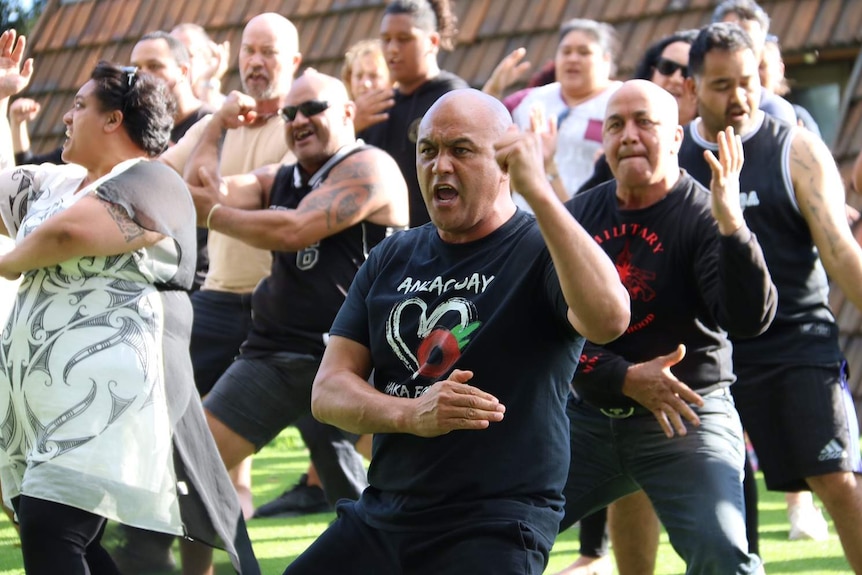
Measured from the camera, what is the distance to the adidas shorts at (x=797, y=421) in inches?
211

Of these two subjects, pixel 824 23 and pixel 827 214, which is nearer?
pixel 827 214

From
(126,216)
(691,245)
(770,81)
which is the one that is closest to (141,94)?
(126,216)

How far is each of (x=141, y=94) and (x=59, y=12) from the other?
932cm

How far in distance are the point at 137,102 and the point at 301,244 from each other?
3.83 feet

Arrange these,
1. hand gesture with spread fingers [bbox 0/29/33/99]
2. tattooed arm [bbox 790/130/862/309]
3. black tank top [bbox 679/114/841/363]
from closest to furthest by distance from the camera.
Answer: tattooed arm [bbox 790/130/862/309], black tank top [bbox 679/114/841/363], hand gesture with spread fingers [bbox 0/29/33/99]

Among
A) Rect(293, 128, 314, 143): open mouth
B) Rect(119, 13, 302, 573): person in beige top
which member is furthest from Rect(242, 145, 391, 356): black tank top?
Rect(119, 13, 302, 573): person in beige top

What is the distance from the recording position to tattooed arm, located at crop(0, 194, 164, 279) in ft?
15.5

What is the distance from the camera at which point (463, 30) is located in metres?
11.3

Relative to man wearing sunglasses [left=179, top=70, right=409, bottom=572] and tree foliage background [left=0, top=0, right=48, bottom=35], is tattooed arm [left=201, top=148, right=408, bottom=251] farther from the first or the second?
tree foliage background [left=0, top=0, right=48, bottom=35]

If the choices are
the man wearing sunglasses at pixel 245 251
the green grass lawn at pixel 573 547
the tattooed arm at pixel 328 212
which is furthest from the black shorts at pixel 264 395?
the green grass lawn at pixel 573 547

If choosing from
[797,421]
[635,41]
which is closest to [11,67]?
[797,421]

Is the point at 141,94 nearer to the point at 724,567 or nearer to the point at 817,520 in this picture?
the point at 724,567

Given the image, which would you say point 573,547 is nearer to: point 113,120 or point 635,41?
point 113,120

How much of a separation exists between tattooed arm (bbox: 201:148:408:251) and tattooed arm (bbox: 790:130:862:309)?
1729 mm
